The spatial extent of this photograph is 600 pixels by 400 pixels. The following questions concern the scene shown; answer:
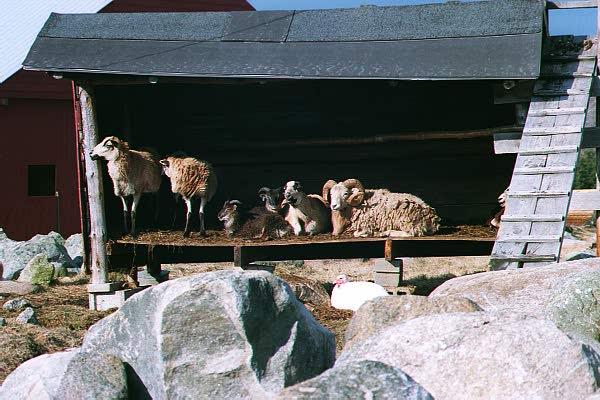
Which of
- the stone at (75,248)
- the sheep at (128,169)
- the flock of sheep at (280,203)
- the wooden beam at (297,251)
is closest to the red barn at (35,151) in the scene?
the stone at (75,248)

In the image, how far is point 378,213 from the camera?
1308cm

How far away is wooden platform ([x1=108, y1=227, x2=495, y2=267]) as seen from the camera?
42.0ft

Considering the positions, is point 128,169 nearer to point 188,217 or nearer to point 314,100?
point 188,217

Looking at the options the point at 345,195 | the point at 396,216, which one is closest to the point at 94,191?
the point at 345,195

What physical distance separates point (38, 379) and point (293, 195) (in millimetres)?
7261

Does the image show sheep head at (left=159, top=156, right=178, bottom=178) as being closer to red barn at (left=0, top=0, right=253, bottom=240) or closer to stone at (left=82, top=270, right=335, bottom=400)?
stone at (left=82, top=270, right=335, bottom=400)

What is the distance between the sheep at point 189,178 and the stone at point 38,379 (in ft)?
23.3

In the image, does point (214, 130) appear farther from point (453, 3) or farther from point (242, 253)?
point (453, 3)

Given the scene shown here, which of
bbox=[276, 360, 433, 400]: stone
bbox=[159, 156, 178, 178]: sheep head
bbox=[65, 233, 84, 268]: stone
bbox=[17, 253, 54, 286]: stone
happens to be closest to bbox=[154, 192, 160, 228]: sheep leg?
bbox=[159, 156, 178, 178]: sheep head

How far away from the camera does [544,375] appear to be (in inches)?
204

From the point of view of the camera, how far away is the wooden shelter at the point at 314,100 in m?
12.2

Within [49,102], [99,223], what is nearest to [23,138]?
[49,102]

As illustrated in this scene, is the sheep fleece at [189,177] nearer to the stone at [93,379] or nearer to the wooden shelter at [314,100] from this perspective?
the wooden shelter at [314,100]

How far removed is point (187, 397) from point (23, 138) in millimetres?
19555
